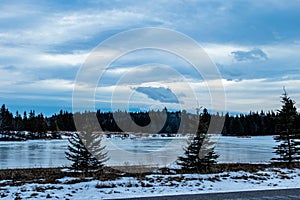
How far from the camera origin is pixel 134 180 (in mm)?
13438

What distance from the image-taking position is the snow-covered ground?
10844mm

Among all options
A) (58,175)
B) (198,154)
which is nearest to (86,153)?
(58,175)

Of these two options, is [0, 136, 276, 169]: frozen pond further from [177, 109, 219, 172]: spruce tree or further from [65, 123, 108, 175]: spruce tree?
[177, 109, 219, 172]: spruce tree

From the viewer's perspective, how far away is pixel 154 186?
1235 cm

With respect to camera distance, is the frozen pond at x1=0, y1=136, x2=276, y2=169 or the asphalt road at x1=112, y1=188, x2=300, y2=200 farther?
the frozen pond at x1=0, y1=136, x2=276, y2=169

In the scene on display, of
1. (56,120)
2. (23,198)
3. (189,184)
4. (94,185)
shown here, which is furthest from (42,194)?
(56,120)

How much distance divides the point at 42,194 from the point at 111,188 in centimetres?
221

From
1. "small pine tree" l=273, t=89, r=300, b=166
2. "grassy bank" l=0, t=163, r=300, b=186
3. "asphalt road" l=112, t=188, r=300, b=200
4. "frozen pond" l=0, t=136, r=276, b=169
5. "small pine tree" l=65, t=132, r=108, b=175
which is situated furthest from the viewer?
"frozen pond" l=0, t=136, r=276, b=169

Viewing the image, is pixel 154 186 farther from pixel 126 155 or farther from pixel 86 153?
pixel 126 155

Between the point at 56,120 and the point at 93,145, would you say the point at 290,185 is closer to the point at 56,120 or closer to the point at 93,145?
the point at 93,145

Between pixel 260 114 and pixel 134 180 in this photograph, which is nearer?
pixel 134 180

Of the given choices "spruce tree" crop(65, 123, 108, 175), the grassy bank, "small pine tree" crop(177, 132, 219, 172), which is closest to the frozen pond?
"spruce tree" crop(65, 123, 108, 175)

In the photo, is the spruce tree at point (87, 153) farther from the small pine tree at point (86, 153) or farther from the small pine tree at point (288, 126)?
the small pine tree at point (288, 126)

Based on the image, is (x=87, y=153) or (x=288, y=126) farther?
(x=288, y=126)
